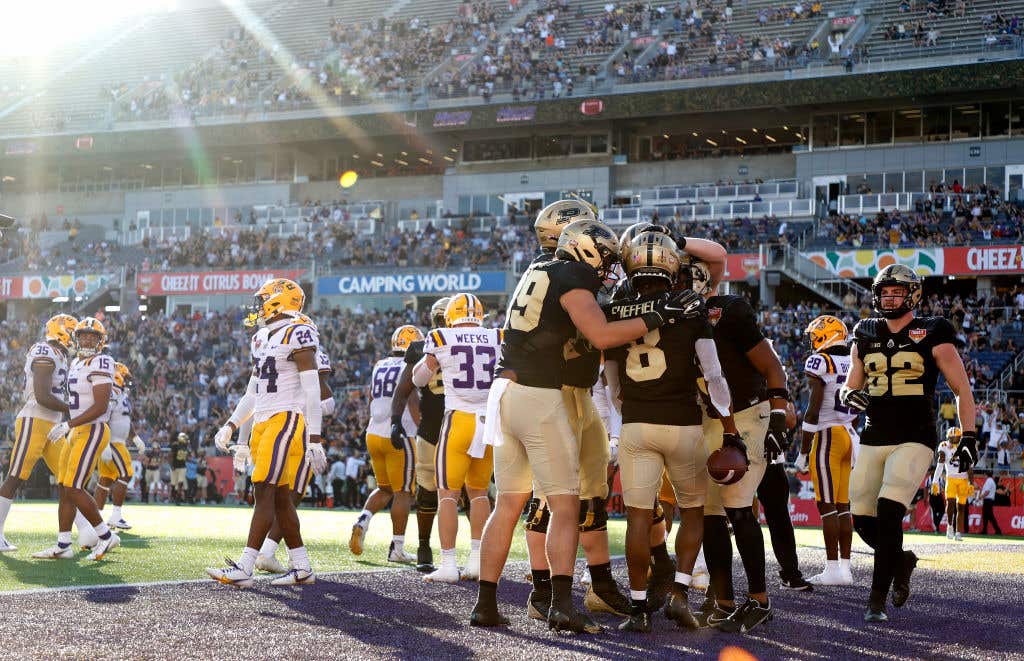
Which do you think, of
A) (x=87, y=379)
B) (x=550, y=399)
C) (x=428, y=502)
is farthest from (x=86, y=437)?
(x=550, y=399)

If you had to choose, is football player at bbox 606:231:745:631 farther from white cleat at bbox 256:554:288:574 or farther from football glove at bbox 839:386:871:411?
white cleat at bbox 256:554:288:574

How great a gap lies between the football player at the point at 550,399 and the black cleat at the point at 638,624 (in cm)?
19

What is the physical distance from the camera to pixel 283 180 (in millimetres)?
51062

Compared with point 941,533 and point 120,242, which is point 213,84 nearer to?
point 120,242

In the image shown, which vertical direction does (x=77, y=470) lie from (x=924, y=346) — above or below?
below

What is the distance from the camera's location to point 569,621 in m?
6.62

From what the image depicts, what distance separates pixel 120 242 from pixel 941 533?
3891 centimetres

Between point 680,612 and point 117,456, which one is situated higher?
point 117,456

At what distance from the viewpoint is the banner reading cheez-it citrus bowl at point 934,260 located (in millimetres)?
32625

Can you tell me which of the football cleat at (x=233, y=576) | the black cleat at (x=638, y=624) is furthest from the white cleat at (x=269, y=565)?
the black cleat at (x=638, y=624)

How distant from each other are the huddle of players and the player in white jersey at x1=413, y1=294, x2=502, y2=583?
312 cm

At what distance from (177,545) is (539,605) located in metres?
6.53

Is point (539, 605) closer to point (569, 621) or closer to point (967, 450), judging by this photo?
point (569, 621)

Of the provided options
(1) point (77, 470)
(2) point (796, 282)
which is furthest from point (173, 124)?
(1) point (77, 470)
